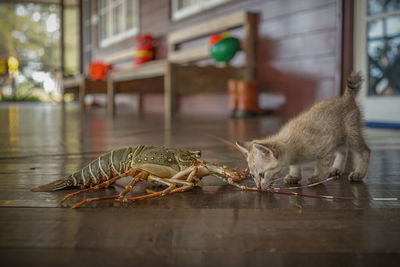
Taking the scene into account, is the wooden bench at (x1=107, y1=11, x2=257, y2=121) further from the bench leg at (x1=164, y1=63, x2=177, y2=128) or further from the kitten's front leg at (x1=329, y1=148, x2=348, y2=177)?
the kitten's front leg at (x1=329, y1=148, x2=348, y2=177)

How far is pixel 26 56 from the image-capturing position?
1595cm

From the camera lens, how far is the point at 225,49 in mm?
4875

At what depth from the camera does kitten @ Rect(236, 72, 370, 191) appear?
1210 mm

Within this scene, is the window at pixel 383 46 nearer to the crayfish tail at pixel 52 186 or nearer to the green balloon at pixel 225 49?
the green balloon at pixel 225 49

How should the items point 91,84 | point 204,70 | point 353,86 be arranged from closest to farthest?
point 353,86
point 204,70
point 91,84

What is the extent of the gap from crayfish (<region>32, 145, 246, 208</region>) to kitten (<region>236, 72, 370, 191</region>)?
109mm

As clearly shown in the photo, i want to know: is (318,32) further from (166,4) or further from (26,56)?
(26,56)

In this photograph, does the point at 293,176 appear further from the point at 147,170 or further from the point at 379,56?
the point at 379,56

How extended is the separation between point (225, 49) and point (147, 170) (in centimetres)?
397

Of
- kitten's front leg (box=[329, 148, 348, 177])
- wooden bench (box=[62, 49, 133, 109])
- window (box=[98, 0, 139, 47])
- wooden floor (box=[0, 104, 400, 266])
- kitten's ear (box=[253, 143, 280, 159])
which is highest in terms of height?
window (box=[98, 0, 139, 47])

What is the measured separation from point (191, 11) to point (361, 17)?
3.16 metres

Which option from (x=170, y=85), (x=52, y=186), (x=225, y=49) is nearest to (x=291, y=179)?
(x=52, y=186)

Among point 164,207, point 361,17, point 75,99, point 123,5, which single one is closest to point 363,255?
point 164,207

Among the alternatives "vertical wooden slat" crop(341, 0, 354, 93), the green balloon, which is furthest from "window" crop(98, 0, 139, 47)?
"vertical wooden slat" crop(341, 0, 354, 93)
